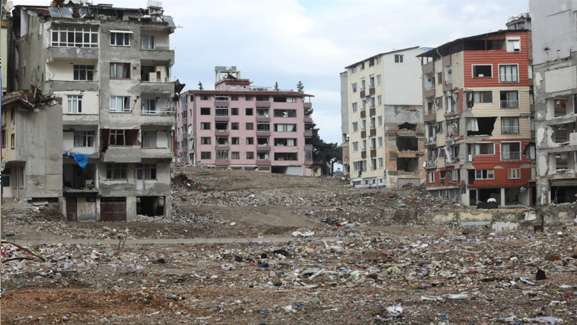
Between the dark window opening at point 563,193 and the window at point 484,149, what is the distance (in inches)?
281

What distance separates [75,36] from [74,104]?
4706mm

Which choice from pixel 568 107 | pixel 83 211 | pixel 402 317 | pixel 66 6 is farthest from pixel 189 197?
pixel 402 317

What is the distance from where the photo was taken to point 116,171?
51.9m

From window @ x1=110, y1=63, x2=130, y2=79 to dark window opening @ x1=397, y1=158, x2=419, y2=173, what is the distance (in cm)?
3923

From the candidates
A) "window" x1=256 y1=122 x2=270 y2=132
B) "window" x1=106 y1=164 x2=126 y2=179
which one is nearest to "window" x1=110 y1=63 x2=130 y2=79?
"window" x1=106 y1=164 x2=126 y2=179

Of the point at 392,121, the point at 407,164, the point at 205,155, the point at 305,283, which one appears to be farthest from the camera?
the point at 205,155

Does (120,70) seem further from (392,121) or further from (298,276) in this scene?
(392,121)

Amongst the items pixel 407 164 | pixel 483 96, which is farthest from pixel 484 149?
pixel 407 164

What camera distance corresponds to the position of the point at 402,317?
47.5 feet

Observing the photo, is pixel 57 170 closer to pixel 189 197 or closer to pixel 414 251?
pixel 189 197

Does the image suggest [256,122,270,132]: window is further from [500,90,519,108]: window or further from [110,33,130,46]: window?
[110,33,130,46]: window

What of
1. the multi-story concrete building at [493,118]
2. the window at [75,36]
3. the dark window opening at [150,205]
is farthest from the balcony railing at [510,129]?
the window at [75,36]

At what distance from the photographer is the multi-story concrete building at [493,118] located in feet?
214

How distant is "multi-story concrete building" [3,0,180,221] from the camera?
165 ft
